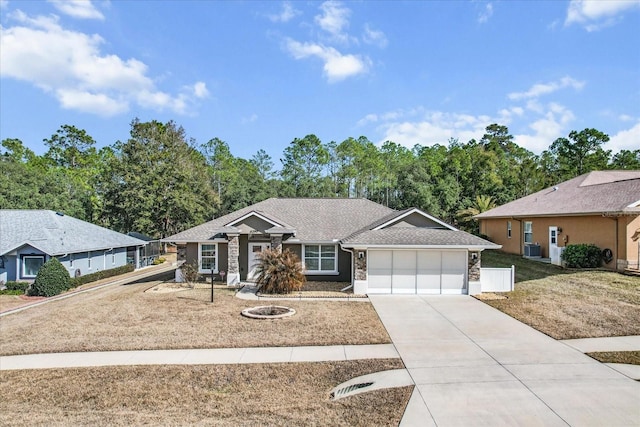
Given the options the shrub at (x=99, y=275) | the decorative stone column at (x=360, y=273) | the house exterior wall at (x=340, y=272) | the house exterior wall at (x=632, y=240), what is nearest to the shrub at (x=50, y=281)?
the shrub at (x=99, y=275)

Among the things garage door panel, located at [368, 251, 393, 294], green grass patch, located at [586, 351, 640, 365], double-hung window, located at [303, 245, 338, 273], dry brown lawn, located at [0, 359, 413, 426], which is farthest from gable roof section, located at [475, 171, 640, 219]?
dry brown lawn, located at [0, 359, 413, 426]

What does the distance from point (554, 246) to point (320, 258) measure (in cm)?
1477

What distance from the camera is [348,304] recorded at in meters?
16.1

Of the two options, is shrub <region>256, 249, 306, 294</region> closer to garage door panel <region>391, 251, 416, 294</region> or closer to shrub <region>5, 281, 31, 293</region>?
garage door panel <region>391, 251, 416, 294</region>

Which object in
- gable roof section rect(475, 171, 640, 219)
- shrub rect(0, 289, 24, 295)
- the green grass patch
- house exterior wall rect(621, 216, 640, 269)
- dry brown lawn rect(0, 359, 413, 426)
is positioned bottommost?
shrub rect(0, 289, 24, 295)

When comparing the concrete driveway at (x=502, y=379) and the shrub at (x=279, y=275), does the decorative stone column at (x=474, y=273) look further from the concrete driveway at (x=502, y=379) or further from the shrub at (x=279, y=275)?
the shrub at (x=279, y=275)

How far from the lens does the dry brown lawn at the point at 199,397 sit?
22.8 ft

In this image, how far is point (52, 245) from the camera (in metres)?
23.5

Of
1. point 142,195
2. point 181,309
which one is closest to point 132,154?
point 142,195

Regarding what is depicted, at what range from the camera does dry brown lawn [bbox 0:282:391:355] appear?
1128 cm

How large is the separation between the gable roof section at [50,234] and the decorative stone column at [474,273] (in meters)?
22.2

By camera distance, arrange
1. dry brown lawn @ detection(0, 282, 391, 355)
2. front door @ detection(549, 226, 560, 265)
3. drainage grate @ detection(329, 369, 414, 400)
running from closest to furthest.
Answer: drainage grate @ detection(329, 369, 414, 400)
dry brown lawn @ detection(0, 282, 391, 355)
front door @ detection(549, 226, 560, 265)

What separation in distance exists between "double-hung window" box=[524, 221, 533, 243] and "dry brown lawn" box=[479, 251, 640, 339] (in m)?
5.64

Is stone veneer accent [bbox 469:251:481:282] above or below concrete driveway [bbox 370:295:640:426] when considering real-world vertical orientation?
above
